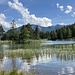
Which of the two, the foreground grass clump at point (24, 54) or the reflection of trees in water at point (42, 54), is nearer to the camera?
the reflection of trees in water at point (42, 54)

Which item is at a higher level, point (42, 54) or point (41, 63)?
point (42, 54)

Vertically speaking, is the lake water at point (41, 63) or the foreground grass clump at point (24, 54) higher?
the foreground grass clump at point (24, 54)

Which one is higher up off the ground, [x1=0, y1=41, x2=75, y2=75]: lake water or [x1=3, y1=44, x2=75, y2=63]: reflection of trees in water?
[x1=3, y1=44, x2=75, y2=63]: reflection of trees in water

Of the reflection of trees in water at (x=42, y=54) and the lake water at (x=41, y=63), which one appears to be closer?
the lake water at (x=41, y=63)

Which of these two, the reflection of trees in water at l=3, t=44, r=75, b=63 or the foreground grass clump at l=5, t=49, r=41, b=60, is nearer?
the reflection of trees in water at l=3, t=44, r=75, b=63

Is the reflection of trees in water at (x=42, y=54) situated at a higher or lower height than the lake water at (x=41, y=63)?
higher

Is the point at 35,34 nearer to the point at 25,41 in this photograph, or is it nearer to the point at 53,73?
the point at 25,41

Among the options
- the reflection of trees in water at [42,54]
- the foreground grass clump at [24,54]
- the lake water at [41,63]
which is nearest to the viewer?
the lake water at [41,63]

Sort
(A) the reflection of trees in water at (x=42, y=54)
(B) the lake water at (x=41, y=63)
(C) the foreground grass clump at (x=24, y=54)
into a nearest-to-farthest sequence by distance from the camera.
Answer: (B) the lake water at (x=41, y=63) → (A) the reflection of trees in water at (x=42, y=54) → (C) the foreground grass clump at (x=24, y=54)

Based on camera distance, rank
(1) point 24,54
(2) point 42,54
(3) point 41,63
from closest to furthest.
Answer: (3) point 41,63 → (2) point 42,54 → (1) point 24,54

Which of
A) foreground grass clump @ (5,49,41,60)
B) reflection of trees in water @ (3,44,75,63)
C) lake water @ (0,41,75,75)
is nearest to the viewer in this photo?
lake water @ (0,41,75,75)

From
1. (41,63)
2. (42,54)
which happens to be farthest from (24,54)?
(41,63)

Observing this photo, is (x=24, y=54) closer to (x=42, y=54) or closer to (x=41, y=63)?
(x=42, y=54)

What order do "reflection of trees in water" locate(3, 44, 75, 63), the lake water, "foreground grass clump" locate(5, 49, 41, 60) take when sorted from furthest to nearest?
"foreground grass clump" locate(5, 49, 41, 60)
"reflection of trees in water" locate(3, 44, 75, 63)
the lake water
